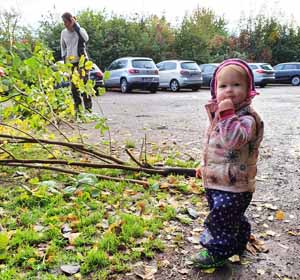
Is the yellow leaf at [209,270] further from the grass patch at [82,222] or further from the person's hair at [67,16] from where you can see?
the person's hair at [67,16]

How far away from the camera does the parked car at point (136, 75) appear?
1772 cm

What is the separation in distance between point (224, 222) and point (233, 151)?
16.2 inches

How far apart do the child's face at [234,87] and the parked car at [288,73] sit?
2377cm

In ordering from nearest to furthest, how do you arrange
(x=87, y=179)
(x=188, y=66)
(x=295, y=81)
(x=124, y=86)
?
(x=87, y=179), (x=124, y=86), (x=188, y=66), (x=295, y=81)

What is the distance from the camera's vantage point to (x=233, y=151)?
2121 mm

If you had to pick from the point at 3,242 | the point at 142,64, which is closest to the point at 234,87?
the point at 3,242

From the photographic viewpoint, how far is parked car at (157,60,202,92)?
61.8ft

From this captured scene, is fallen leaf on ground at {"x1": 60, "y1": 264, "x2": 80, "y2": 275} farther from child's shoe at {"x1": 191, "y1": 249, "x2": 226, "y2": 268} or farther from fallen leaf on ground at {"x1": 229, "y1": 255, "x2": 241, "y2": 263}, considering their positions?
fallen leaf on ground at {"x1": 229, "y1": 255, "x2": 241, "y2": 263}

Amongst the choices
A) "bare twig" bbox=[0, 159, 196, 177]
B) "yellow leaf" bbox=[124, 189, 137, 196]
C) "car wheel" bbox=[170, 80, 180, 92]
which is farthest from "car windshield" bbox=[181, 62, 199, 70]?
"yellow leaf" bbox=[124, 189, 137, 196]

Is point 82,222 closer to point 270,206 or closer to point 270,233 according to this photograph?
point 270,233

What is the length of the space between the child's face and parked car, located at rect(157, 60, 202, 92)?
16.9 meters

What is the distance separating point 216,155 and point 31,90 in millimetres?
2475

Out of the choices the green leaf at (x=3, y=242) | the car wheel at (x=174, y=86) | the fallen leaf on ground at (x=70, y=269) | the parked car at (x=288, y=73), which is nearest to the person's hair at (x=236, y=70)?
the fallen leaf on ground at (x=70, y=269)

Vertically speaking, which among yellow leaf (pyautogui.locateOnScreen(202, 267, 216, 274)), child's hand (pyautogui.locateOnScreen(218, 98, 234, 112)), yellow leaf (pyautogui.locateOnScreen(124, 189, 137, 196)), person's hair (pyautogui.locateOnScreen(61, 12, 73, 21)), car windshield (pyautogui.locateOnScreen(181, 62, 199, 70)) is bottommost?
yellow leaf (pyautogui.locateOnScreen(202, 267, 216, 274))
